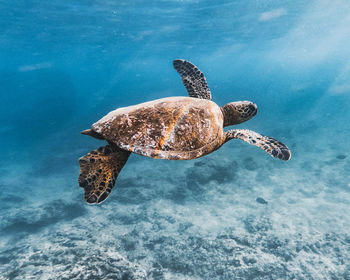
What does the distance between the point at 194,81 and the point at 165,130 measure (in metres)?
2.51

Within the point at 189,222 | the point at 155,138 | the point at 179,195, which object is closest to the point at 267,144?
the point at 155,138

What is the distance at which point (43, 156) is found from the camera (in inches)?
737

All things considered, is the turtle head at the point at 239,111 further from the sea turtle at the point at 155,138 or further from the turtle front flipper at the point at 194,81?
the turtle front flipper at the point at 194,81

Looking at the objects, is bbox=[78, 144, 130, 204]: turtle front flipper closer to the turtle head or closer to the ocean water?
the turtle head

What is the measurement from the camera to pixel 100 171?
3.12 metres

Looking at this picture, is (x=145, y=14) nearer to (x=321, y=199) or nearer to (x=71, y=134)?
(x=71, y=134)

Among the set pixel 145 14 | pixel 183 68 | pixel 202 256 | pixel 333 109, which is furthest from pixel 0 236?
pixel 333 109

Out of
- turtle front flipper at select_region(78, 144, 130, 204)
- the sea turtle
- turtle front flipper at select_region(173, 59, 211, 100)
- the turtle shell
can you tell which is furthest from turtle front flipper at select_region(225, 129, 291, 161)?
turtle front flipper at select_region(78, 144, 130, 204)

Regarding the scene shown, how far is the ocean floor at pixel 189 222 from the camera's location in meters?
6.39

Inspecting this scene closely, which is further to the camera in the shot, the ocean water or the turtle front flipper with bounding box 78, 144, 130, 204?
the ocean water

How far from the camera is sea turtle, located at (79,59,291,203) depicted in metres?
3.02

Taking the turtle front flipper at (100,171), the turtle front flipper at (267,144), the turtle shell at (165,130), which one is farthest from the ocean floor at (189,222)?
the turtle front flipper at (267,144)

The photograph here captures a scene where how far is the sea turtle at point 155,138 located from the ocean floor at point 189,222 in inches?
126

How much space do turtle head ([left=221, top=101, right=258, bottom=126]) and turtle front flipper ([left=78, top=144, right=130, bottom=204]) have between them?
2.18m
